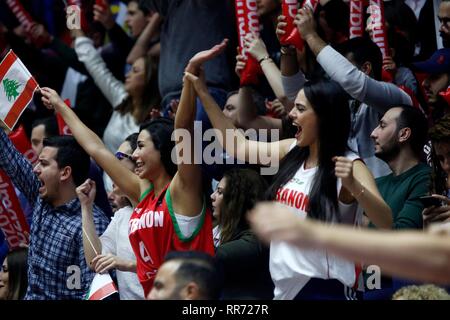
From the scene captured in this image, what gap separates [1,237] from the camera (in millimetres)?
8195

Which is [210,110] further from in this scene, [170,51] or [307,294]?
[170,51]

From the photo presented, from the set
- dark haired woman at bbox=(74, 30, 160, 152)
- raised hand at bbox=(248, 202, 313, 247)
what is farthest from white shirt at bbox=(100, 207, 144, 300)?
raised hand at bbox=(248, 202, 313, 247)

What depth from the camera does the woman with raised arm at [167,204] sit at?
5645mm

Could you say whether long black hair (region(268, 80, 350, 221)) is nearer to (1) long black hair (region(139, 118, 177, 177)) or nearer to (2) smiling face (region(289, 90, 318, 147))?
(2) smiling face (region(289, 90, 318, 147))

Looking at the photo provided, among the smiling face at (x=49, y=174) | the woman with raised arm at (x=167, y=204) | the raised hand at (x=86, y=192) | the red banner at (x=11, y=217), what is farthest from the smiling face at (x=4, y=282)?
the woman with raised arm at (x=167, y=204)

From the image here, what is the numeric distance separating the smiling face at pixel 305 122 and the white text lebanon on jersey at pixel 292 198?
0.80 ft

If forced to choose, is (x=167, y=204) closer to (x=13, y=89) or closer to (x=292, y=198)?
(x=292, y=198)

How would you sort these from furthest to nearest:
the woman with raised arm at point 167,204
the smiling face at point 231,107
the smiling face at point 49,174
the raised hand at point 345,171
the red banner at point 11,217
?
the red banner at point 11,217
the smiling face at point 231,107
the smiling face at point 49,174
the woman with raised arm at point 167,204
the raised hand at point 345,171

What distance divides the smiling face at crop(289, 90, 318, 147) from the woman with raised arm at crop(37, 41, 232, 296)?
461mm

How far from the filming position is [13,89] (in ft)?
21.9

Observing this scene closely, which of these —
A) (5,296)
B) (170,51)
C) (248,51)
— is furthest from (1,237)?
(248,51)

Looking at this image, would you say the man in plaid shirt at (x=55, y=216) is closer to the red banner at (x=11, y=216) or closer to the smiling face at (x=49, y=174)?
the smiling face at (x=49, y=174)

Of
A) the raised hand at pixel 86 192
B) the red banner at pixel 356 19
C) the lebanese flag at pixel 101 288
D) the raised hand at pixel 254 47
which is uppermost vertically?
the red banner at pixel 356 19

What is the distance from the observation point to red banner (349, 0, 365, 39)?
6797 millimetres
